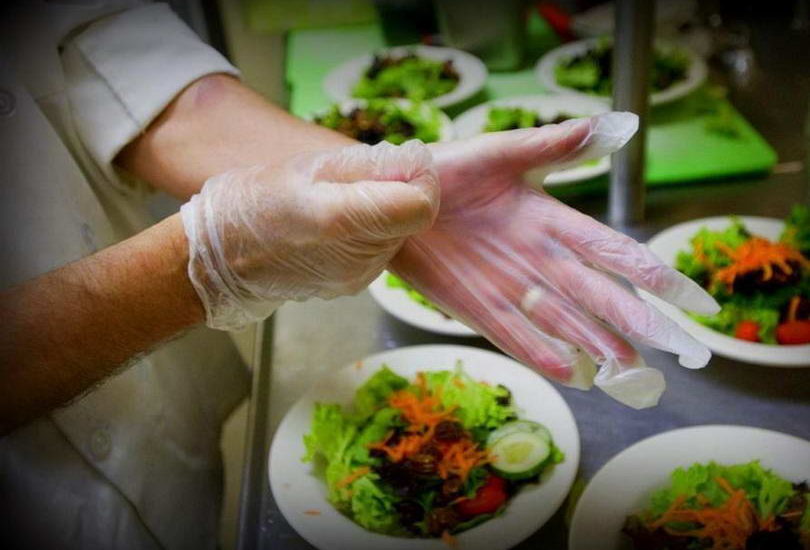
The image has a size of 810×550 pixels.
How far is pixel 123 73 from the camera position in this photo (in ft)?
3.62

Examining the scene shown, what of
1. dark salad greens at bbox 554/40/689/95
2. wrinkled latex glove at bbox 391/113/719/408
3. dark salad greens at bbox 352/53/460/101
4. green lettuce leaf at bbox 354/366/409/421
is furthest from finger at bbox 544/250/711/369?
dark salad greens at bbox 352/53/460/101

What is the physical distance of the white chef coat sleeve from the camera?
3.52ft

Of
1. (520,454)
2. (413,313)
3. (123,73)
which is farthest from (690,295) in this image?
(123,73)

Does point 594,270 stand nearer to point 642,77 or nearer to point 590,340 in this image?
point 590,340

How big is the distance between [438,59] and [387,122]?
18.4 inches

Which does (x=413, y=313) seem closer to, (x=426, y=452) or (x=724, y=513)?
(x=426, y=452)

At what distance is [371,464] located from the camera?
0.96 m

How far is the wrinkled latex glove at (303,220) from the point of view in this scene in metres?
0.70

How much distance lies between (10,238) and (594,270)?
71 cm

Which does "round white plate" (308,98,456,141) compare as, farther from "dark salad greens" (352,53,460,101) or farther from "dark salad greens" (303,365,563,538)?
"dark salad greens" (303,365,563,538)

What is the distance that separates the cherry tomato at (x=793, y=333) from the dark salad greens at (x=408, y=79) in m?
1.12

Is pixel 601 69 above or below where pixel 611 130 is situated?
below

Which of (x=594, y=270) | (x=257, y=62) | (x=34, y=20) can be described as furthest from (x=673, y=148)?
(x=257, y=62)

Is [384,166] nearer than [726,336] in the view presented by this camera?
Yes
